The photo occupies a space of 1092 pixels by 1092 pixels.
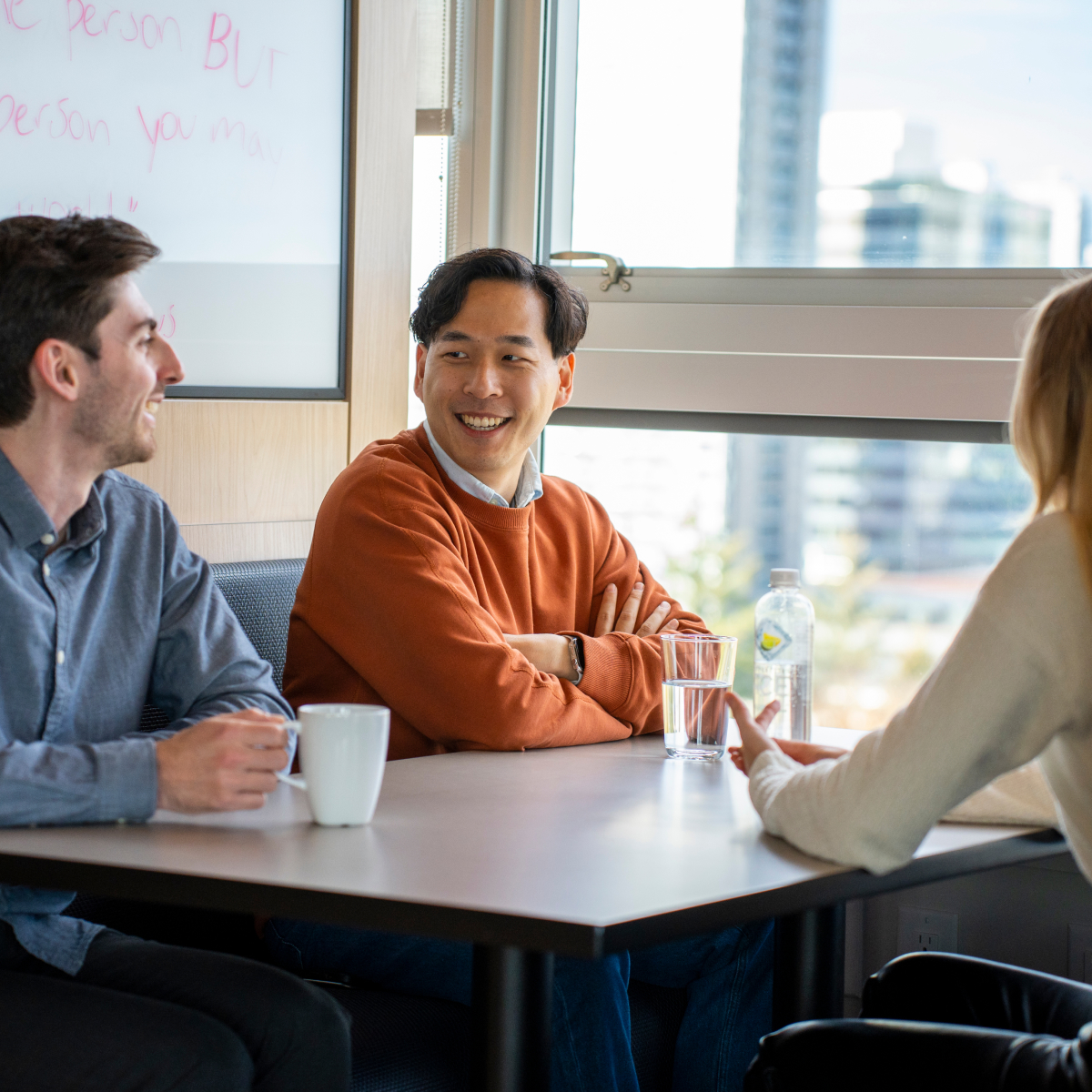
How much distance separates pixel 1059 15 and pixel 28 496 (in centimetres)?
184

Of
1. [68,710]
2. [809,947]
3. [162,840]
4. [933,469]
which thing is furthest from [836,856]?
[933,469]

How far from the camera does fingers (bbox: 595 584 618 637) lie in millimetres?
1972

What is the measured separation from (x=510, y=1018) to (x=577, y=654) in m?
0.67

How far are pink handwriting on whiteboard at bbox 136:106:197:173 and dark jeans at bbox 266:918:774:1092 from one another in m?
1.08

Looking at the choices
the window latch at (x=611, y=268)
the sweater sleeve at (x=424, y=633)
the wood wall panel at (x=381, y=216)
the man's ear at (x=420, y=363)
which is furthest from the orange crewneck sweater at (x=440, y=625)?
the window latch at (x=611, y=268)

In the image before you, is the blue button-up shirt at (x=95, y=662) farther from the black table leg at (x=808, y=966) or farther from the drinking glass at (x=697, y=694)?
the black table leg at (x=808, y=966)

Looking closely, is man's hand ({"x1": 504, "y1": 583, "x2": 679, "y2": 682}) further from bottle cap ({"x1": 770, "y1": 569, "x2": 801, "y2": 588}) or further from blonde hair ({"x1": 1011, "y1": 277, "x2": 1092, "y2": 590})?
blonde hair ({"x1": 1011, "y1": 277, "x2": 1092, "y2": 590})

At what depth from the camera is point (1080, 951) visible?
6.66 ft

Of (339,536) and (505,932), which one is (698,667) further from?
(505,932)

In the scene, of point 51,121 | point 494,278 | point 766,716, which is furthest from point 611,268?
point 766,716

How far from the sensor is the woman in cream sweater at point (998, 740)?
1.06 m

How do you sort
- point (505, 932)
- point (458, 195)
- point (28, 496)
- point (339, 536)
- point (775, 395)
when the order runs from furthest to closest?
point (458, 195), point (775, 395), point (339, 536), point (28, 496), point (505, 932)

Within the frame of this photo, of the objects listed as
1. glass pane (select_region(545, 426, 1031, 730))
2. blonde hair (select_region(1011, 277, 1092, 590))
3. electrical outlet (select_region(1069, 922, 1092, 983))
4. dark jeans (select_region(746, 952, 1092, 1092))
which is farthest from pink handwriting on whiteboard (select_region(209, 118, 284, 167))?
electrical outlet (select_region(1069, 922, 1092, 983))

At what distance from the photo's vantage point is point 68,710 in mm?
1396
